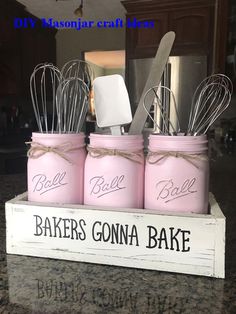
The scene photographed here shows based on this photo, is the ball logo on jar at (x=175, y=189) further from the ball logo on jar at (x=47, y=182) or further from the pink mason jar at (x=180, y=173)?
the ball logo on jar at (x=47, y=182)

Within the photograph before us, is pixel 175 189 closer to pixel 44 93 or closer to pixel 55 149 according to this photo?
pixel 55 149

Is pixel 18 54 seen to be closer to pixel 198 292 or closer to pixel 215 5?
pixel 215 5

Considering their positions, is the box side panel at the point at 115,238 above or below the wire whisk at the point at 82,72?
below

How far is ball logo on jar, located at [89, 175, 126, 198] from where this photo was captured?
45cm

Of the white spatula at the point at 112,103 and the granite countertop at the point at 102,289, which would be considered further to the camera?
the white spatula at the point at 112,103

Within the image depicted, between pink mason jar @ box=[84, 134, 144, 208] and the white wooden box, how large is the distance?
2cm

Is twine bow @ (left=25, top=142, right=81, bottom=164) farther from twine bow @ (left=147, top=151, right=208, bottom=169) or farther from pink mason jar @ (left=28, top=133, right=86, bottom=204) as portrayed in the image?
twine bow @ (left=147, top=151, right=208, bottom=169)

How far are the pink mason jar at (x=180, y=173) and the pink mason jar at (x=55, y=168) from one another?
0.12 meters

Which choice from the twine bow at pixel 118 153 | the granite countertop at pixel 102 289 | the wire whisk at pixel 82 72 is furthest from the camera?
the wire whisk at pixel 82 72

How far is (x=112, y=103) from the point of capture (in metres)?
0.48

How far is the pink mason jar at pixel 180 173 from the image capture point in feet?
1.43

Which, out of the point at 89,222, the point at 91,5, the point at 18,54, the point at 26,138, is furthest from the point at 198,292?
the point at 18,54

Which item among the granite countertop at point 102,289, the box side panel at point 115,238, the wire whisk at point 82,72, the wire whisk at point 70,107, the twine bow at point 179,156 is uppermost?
the wire whisk at point 82,72

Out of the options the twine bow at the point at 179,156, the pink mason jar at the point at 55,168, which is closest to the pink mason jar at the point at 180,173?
the twine bow at the point at 179,156
